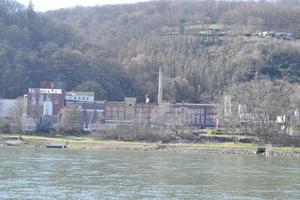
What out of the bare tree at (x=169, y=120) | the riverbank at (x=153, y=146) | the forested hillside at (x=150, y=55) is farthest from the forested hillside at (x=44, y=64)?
the riverbank at (x=153, y=146)

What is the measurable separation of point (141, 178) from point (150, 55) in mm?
82153

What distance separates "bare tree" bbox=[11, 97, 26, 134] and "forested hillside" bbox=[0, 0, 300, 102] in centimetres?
1218

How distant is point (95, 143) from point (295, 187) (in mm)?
31891

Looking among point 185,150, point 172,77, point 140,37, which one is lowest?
point 185,150

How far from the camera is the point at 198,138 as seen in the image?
66.6 metres

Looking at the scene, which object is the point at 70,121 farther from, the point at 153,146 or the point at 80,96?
the point at 153,146

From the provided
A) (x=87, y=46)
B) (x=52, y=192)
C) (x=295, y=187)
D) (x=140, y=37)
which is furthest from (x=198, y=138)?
(x=140, y=37)

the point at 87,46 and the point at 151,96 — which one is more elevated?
the point at 87,46

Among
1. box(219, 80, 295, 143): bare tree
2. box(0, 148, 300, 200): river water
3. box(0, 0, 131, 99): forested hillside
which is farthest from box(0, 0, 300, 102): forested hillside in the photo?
box(0, 148, 300, 200): river water

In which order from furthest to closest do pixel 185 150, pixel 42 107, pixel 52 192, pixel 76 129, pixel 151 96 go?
pixel 151 96 → pixel 42 107 → pixel 76 129 → pixel 185 150 → pixel 52 192

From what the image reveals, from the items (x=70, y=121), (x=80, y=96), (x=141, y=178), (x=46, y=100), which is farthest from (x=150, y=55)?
(x=141, y=178)

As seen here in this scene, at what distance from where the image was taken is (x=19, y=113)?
72.8m

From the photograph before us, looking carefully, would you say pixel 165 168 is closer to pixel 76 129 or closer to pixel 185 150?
pixel 185 150

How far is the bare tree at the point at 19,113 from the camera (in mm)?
68694
